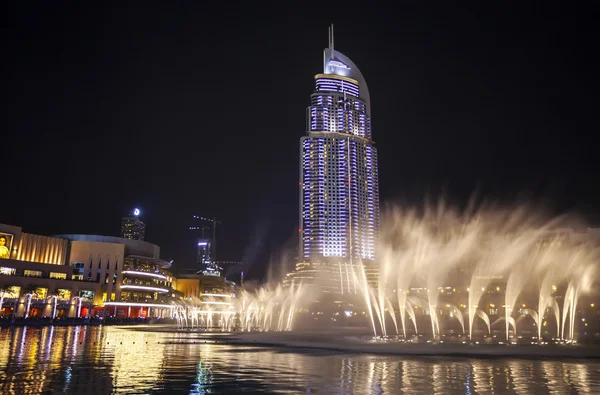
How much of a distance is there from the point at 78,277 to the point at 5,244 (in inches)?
772

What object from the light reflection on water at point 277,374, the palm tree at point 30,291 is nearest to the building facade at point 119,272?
the palm tree at point 30,291

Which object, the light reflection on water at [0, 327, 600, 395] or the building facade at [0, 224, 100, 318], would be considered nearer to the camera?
the light reflection on water at [0, 327, 600, 395]

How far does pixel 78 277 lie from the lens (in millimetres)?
118438

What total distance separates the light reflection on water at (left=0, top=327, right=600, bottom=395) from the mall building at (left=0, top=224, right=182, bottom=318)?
76.8 metres

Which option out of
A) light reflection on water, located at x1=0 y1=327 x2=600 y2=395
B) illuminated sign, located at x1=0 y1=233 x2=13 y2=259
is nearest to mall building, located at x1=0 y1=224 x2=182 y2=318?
illuminated sign, located at x1=0 y1=233 x2=13 y2=259

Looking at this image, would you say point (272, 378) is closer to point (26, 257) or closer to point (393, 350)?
point (393, 350)

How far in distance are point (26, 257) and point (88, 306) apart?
60.6 ft

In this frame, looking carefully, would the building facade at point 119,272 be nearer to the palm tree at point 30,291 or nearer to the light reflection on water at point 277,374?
the palm tree at point 30,291

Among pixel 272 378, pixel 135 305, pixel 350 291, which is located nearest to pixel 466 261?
pixel 350 291

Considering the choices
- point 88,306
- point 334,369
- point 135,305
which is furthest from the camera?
point 135,305

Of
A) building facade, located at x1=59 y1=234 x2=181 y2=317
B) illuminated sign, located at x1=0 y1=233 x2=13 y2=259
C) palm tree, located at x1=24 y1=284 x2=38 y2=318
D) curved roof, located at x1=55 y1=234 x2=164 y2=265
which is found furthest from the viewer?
curved roof, located at x1=55 y1=234 x2=164 y2=265

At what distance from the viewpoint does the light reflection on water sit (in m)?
18.3

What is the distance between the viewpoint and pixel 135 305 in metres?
126

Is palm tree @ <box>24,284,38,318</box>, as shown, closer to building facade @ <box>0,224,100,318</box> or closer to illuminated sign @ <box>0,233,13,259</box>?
building facade @ <box>0,224,100,318</box>
